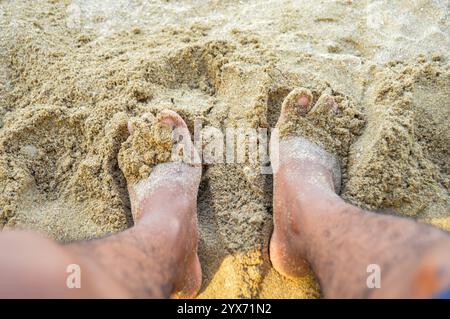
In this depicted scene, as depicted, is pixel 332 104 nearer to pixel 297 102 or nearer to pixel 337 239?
pixel 297 102

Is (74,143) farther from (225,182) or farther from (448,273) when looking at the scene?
(448,273)

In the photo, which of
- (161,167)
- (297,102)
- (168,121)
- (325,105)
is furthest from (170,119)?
(325,105)

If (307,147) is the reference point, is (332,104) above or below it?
above

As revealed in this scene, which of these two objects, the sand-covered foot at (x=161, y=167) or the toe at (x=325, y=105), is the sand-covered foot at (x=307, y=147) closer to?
the toe at (x=325, y=105)

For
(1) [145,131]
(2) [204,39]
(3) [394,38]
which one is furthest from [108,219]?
(3) [394,38]

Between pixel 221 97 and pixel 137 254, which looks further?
pixel 221 97

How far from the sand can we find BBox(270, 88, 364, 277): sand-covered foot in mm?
25

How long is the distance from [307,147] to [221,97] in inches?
18.8

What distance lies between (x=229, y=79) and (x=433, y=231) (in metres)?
1.16

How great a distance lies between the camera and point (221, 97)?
80.0 inches

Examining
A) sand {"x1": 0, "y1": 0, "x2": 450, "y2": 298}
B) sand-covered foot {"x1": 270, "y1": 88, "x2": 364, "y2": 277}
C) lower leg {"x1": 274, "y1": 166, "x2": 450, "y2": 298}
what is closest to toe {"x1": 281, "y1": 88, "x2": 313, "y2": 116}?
sand-covered foot {"x1": 270, "y1": 88, "x2": 364, "y2": 277}

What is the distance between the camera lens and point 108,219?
5.65 feet

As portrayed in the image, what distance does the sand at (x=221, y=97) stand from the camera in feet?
5.59

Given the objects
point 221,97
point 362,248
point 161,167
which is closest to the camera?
point 362,248
